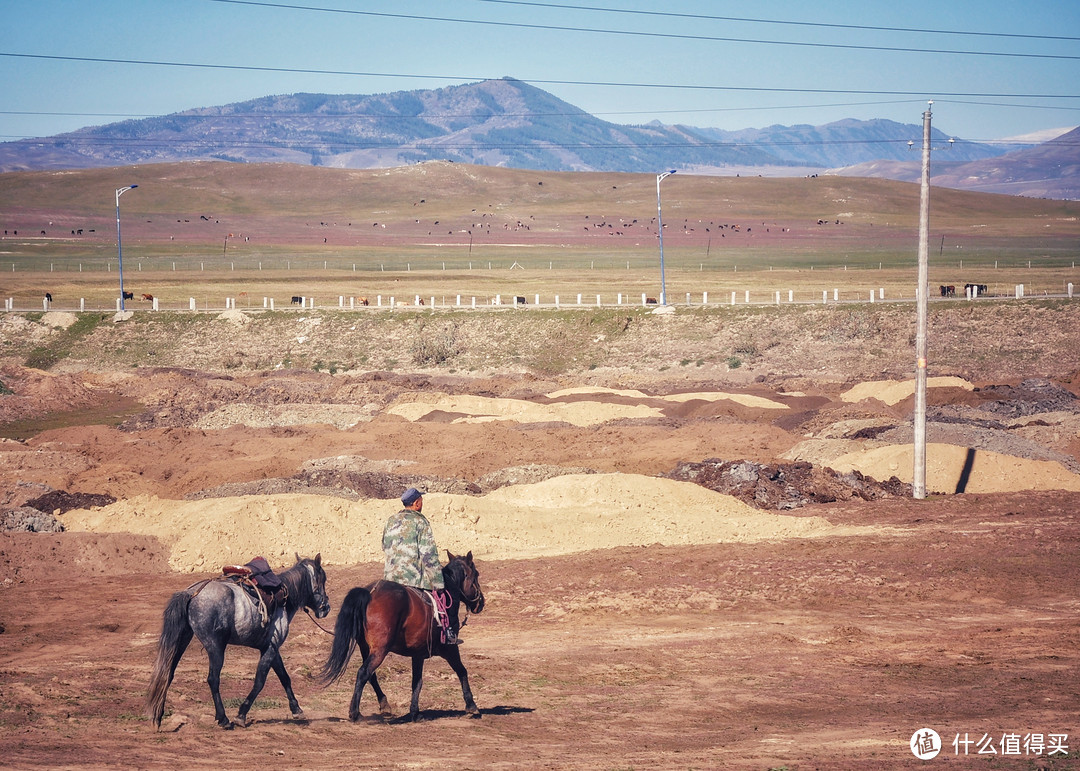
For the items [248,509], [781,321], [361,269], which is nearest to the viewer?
[248,509]

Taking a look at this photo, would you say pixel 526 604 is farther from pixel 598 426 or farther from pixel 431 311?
pixel 431 311

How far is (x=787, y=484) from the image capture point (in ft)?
107

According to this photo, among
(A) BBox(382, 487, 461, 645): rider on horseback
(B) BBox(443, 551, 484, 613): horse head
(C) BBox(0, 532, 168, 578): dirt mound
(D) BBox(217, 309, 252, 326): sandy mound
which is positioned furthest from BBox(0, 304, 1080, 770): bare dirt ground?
(D) BBox(217, 309, 252, 326): sandy mound

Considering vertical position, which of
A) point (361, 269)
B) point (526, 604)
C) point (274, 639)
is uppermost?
point (361, 269)

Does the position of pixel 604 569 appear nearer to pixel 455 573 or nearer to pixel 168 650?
pixel 455 573

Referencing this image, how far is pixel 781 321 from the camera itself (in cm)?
6906

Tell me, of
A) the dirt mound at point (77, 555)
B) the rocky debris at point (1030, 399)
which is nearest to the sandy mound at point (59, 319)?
the dirt mound at point (77, 555)

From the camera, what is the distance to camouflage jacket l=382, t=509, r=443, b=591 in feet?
46.0

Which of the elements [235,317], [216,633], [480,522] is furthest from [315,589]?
[235,317]

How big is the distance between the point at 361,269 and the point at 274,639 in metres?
110

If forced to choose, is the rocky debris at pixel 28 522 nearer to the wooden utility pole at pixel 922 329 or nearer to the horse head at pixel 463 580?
the horse head at pixel 463 580

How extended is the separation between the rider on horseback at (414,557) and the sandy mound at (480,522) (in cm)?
1256

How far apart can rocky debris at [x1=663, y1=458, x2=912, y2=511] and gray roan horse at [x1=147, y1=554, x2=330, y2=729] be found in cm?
1981

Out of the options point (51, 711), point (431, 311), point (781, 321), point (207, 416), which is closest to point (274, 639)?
point (51, 711)
